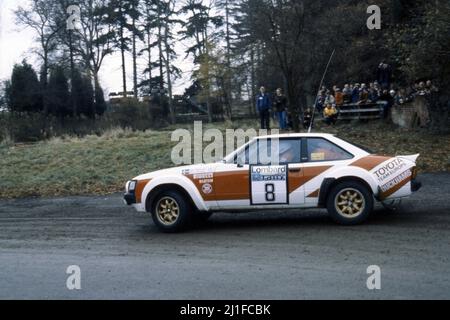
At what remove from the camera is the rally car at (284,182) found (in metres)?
8.62

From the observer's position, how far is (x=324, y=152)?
29.5ft

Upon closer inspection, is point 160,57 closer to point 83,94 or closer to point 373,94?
point 83,94

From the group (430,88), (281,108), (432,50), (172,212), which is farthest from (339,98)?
(172,212)

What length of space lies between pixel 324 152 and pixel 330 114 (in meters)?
13.6

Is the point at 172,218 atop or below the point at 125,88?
below

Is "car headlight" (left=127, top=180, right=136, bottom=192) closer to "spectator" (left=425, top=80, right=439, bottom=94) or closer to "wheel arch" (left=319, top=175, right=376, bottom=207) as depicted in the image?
"wheel arch" (left=319, top=175, right=376, bottom=207)

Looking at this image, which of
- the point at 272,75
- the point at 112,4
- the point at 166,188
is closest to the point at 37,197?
the point at 166,188

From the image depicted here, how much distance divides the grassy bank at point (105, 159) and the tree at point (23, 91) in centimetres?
1695

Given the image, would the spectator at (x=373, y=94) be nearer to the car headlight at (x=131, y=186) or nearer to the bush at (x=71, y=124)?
the bush at (x=71, y=124)

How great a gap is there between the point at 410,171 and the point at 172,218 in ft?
13.5

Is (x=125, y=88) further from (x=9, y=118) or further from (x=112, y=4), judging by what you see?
(x=9, y=118)
